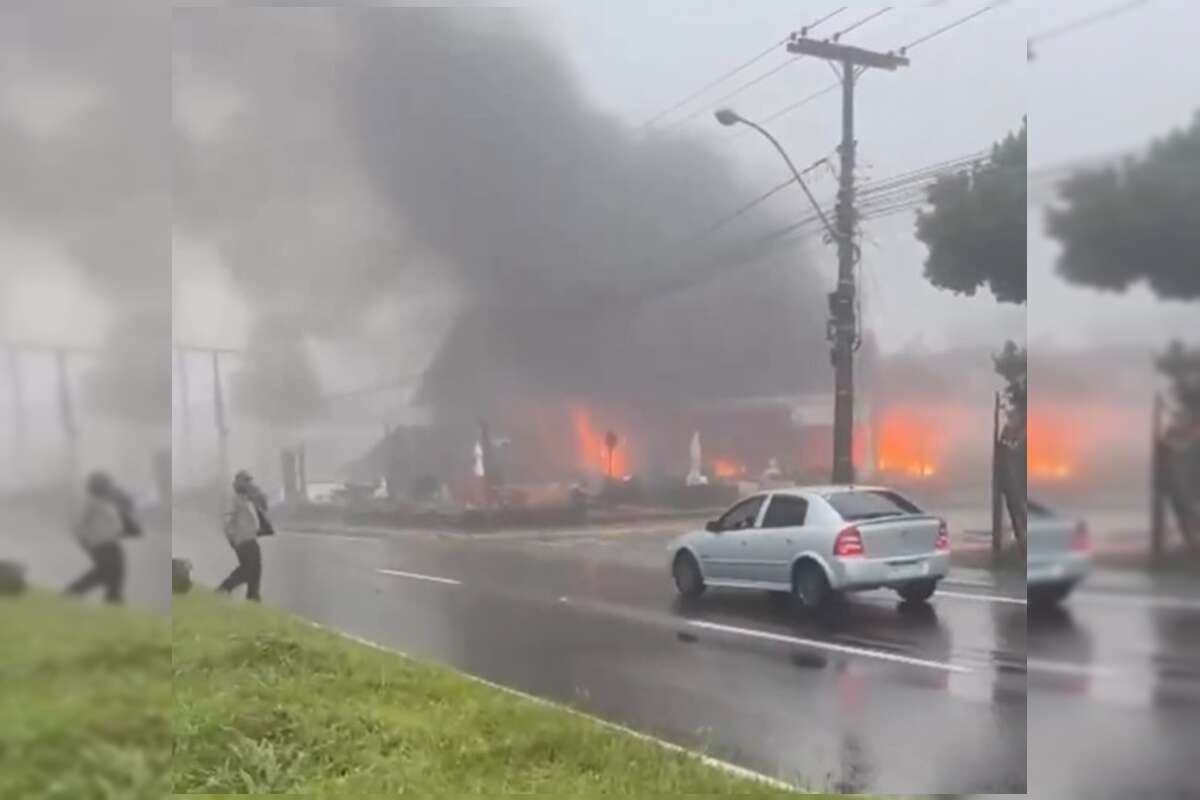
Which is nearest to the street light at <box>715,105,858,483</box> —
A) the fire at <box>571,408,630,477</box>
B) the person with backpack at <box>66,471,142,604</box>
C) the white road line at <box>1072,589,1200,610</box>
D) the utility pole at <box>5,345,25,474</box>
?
the fire at <box>571,408,630,477</box>

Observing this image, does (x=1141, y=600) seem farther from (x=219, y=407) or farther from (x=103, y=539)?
(x=103, y=539)

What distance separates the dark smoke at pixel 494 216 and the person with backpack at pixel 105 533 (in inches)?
28.9

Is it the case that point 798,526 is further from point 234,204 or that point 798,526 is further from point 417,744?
point 234,204

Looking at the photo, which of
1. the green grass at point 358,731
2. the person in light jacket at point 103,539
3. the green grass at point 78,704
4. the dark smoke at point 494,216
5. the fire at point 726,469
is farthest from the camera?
the fire at point 726,469

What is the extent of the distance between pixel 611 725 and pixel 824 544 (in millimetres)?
913

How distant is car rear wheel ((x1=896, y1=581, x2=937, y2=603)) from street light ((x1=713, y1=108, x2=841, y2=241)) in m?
1.17

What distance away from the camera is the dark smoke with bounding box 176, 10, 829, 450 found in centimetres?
372

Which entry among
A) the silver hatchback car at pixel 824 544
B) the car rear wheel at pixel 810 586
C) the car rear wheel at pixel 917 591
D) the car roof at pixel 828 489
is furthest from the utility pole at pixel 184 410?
the car rear wheel at pixel 917 591

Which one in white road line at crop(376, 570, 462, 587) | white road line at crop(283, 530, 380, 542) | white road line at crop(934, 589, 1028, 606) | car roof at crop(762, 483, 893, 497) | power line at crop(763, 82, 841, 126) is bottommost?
white road line at crop(934, 589, 1028, 606)

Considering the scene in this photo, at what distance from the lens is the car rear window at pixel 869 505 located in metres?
3.96

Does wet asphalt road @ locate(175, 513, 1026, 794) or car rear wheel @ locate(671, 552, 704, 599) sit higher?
car rear wheel @ locate(671, 552, 704, 599)

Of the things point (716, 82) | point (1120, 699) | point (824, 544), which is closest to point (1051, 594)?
point (1120, 699)

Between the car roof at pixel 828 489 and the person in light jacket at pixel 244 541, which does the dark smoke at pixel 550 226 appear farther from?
the person in light jacket at pixel 244 541

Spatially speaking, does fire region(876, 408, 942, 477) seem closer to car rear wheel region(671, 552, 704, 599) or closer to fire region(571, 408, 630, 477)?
car rear wheel region(671, 552, 704, 599)
